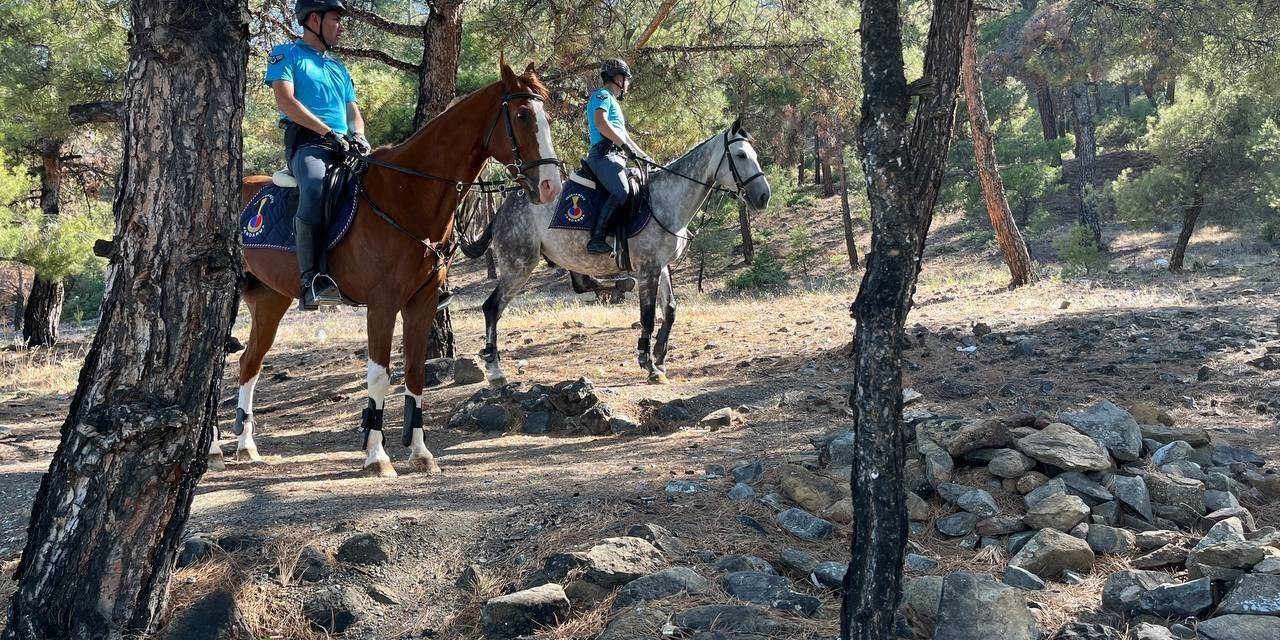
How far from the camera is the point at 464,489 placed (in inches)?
214

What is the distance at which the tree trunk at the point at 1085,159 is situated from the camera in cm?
2683

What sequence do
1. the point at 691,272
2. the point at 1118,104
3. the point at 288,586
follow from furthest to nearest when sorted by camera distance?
the point at 1118,104 < the point at 691,272 < the point at 288,586

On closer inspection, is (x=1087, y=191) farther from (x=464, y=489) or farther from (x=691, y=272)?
(x=464, y=489)

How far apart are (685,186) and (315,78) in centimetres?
432

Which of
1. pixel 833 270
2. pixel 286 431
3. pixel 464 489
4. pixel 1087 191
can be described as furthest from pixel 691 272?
pixel 464 489

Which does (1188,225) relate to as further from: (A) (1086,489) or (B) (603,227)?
(A) (1086,489)

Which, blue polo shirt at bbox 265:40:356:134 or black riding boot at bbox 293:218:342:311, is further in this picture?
black riding boot at bbox 293:218:342:311

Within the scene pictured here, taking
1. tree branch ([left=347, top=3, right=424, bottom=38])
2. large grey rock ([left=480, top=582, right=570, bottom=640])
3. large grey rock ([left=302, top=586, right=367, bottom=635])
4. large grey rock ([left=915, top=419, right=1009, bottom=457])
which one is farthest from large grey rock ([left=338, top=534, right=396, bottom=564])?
tree branch ([left=347, top=3, right=424, bottom=38])

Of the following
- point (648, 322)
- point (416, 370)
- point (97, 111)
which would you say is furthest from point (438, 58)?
point (97, 111)

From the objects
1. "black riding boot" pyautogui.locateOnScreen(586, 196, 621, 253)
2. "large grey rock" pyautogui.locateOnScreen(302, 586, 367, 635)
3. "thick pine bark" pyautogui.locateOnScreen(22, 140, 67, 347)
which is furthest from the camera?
"thick pine bark" pyautogui.locateOnScreen(22, 140, 67, 347)

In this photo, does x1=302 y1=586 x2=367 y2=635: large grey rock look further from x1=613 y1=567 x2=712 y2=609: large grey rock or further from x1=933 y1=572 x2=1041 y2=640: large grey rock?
x1=933 y1=572 x2=1041 y2=640: large grey rock

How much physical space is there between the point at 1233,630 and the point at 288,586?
391 centimetres

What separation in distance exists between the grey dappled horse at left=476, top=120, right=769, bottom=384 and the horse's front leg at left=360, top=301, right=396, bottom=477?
321 cm

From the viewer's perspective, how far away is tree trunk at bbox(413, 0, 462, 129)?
9383 millimetres
